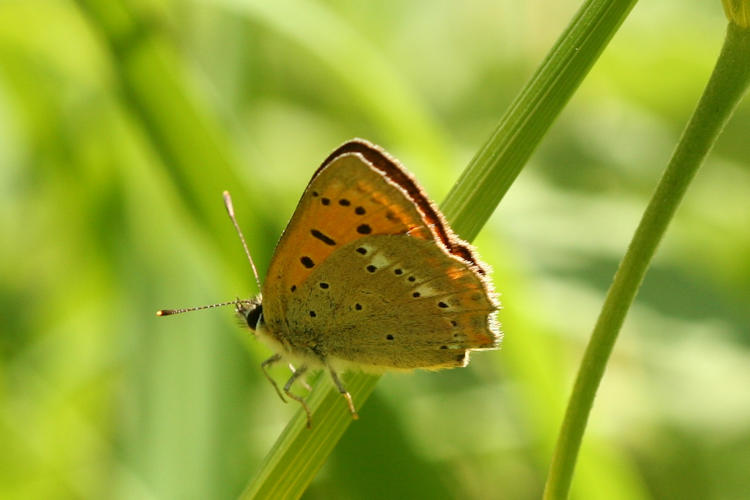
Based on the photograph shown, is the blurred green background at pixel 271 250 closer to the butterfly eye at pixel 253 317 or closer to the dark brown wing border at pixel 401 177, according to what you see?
the butterfly eye at pixel 253 317

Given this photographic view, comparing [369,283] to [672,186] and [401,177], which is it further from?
[672,186]

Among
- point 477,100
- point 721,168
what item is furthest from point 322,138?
point 721,168

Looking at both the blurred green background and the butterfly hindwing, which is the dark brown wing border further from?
the blurred green background

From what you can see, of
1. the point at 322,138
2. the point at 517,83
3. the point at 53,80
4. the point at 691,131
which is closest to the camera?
the point at 691,131

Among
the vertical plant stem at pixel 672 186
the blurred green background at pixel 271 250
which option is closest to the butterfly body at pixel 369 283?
the vertical plant stem at pixel 672 186

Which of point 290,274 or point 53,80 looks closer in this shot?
point 290,274

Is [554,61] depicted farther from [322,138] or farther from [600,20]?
[322,138]

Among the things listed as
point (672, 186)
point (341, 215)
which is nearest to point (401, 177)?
point (341, 215)
